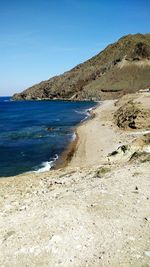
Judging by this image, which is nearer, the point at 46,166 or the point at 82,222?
the point at 82,222

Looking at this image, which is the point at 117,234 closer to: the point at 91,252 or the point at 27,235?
the point at 91,252

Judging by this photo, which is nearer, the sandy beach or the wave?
the sandy beach

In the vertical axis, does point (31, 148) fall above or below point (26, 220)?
below

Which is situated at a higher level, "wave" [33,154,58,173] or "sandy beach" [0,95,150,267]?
"sandy beach" [0,95,150,267]

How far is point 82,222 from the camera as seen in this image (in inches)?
578

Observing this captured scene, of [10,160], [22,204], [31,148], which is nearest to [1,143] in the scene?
Result: [31,148]

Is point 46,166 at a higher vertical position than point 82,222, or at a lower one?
lower

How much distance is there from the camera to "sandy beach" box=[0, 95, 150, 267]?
12.5 meters

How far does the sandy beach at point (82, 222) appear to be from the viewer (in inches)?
494

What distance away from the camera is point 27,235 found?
46.3 ft

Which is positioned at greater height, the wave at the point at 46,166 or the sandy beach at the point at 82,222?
the sandy beach at the point at 82,222

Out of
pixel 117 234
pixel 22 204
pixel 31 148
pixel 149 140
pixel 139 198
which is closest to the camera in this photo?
pixel 117 234

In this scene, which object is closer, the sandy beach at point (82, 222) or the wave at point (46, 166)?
the sandy beach at point (82, 222)

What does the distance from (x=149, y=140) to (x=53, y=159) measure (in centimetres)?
1330
